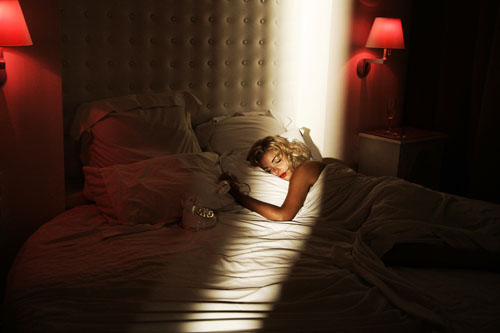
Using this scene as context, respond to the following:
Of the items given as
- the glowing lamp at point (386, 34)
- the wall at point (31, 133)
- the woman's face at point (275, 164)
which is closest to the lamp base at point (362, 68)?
the glowing lamp at point (386, 34)

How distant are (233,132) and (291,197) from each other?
2.44 feet

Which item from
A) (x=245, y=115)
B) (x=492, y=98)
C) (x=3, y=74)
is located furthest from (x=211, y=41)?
(x=492, y=98)

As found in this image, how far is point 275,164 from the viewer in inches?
87.7

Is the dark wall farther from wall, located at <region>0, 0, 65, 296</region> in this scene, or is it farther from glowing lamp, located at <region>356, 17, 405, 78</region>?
wall, located at <region>0, 0, 65, 296</region>

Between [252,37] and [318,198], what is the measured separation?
1.20 m

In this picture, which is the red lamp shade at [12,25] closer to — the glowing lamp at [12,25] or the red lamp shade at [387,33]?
the glowing lamp at [12,25]

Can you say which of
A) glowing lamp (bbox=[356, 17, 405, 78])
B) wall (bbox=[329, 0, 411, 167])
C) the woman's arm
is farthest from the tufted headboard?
the woman's arm

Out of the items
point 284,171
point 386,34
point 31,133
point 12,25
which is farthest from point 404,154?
point 12,25

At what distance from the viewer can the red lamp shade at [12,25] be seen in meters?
1.74

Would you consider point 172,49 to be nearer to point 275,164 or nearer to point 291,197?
point 275,164

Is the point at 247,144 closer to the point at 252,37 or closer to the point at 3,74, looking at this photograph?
the point at 252,37

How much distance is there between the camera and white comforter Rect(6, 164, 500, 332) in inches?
50.1

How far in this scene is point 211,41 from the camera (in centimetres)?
267

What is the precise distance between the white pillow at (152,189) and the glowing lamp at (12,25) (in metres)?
0.62
